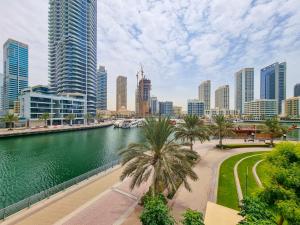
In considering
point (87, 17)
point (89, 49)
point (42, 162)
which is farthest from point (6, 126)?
point (87, 17)

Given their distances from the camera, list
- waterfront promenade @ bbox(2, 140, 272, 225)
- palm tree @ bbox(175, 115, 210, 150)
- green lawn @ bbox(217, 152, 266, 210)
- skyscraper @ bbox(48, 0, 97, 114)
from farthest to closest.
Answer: skyscraper @ bbox(48, 0, 97, 114) → palm tree @ bbox(175, 115, 210, 150) → green lawn @ bbox(217, 152, 266, 210) → waterfront promenade @ bbox(2, 140, 272, 225)

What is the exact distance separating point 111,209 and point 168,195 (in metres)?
5.20

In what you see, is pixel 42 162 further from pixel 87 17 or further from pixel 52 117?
pixel 87 17

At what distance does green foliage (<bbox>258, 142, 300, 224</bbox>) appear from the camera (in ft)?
33.2

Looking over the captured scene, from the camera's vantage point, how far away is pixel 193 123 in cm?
3409

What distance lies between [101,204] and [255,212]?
12.2 meters

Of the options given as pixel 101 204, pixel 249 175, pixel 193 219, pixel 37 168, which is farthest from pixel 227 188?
pixel 37 168

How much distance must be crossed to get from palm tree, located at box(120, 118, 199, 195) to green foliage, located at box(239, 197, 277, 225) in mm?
5049

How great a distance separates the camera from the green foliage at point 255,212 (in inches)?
375

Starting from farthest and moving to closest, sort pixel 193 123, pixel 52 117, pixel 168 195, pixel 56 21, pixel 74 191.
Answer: pixel 56 21, pixel 52 117, pixel 193 123, pixel 74 191, pixel 168 195

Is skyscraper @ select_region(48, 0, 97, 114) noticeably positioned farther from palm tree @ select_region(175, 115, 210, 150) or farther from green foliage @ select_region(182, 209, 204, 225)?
green foliage @ select_region(182, 209, 204, 225)

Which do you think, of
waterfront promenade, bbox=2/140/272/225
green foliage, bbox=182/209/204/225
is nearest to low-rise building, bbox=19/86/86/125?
waterfront promenade, bbox=2/140/272/225

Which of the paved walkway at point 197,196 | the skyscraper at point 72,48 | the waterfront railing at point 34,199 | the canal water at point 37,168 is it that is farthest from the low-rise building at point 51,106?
the paved walkway at point 197,196

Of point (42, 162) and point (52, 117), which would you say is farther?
point (52, 117)
